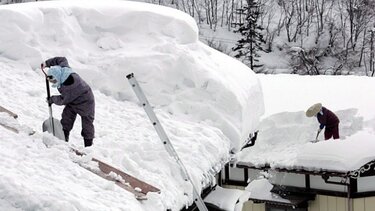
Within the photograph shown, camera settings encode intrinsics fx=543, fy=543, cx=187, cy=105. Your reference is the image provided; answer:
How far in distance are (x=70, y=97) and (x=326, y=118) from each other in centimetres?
723

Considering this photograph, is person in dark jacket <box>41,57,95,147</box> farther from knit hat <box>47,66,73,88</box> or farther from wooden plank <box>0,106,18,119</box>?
wooden plank <box>0,106,18,119</box>

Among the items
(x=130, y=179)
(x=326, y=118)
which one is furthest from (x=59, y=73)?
(x=326, y=118)

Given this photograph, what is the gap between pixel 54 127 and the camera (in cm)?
568

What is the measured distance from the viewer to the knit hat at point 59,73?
19.3 feet

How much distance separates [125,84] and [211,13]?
37688 mm

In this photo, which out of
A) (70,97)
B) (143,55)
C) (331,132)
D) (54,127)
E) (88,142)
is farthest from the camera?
(331,132)

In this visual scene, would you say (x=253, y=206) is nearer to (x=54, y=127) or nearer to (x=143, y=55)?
(x=143, y=55)

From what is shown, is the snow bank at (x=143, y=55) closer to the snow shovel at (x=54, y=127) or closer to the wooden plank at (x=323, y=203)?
the snow shovel at (x=54, y=127)

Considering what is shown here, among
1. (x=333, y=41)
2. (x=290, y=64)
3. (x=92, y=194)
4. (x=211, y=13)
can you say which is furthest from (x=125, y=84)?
(x=211, y=13)

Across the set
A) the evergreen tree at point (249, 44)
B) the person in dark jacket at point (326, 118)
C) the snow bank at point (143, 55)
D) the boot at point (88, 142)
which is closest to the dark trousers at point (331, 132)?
the person in dark jacket at point (326, 118)

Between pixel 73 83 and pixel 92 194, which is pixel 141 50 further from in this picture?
pixel 92 194

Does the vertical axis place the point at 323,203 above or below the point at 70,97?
below

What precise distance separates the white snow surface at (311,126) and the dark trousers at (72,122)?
624 cm

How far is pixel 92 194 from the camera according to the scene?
162 inches
